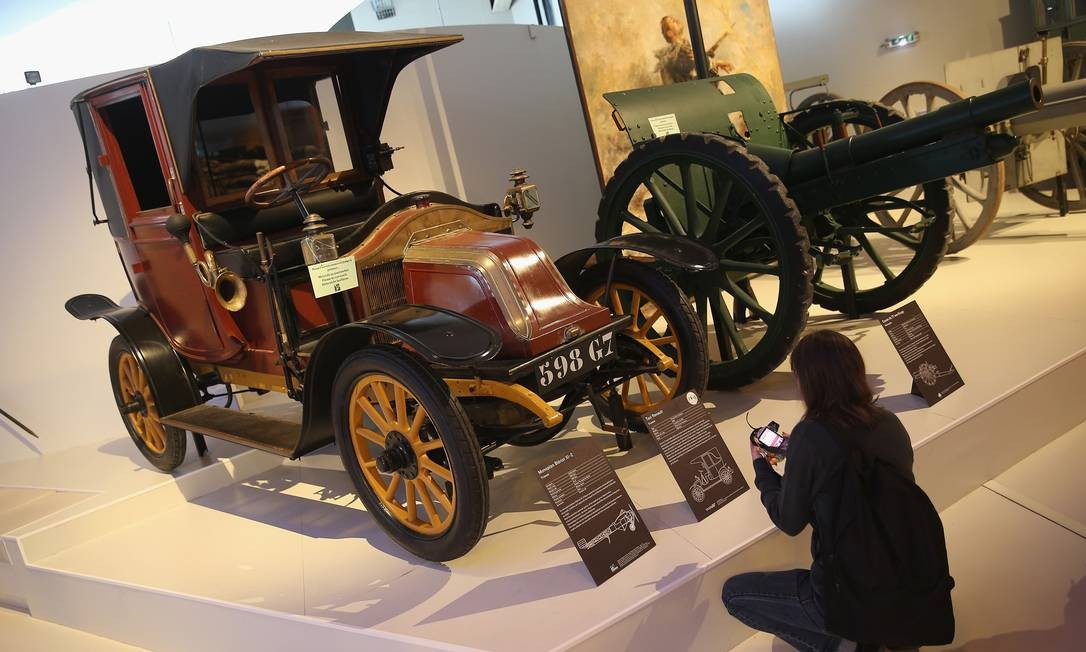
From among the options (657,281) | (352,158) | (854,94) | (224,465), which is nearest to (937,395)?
(657,281)

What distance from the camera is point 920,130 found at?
3.80 metres

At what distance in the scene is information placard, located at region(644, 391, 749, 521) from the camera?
295cm

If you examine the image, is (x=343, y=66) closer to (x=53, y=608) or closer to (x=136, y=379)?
(x=136, y=379)

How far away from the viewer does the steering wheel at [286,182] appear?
3.60 meters

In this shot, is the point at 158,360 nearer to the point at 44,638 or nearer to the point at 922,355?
the point at 44,638

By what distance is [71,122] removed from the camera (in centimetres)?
528

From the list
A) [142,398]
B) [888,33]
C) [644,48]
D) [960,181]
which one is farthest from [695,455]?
[888,33]

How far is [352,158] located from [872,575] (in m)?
3.33

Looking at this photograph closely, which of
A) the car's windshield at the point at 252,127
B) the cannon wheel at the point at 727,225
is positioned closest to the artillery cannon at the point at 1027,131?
the cannon wheel at the point at 727,225

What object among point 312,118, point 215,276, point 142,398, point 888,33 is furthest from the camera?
point 888,33

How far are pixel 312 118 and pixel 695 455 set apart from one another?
104 inches

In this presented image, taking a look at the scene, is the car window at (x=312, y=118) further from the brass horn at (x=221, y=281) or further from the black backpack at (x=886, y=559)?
the black backpack at (x=886, y=559)

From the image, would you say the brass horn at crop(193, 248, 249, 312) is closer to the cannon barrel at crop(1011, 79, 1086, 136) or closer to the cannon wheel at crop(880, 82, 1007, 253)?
the cannon wheel at crop(880, 82, 1007, 253)

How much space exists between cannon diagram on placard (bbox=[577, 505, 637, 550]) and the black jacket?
664 mm
